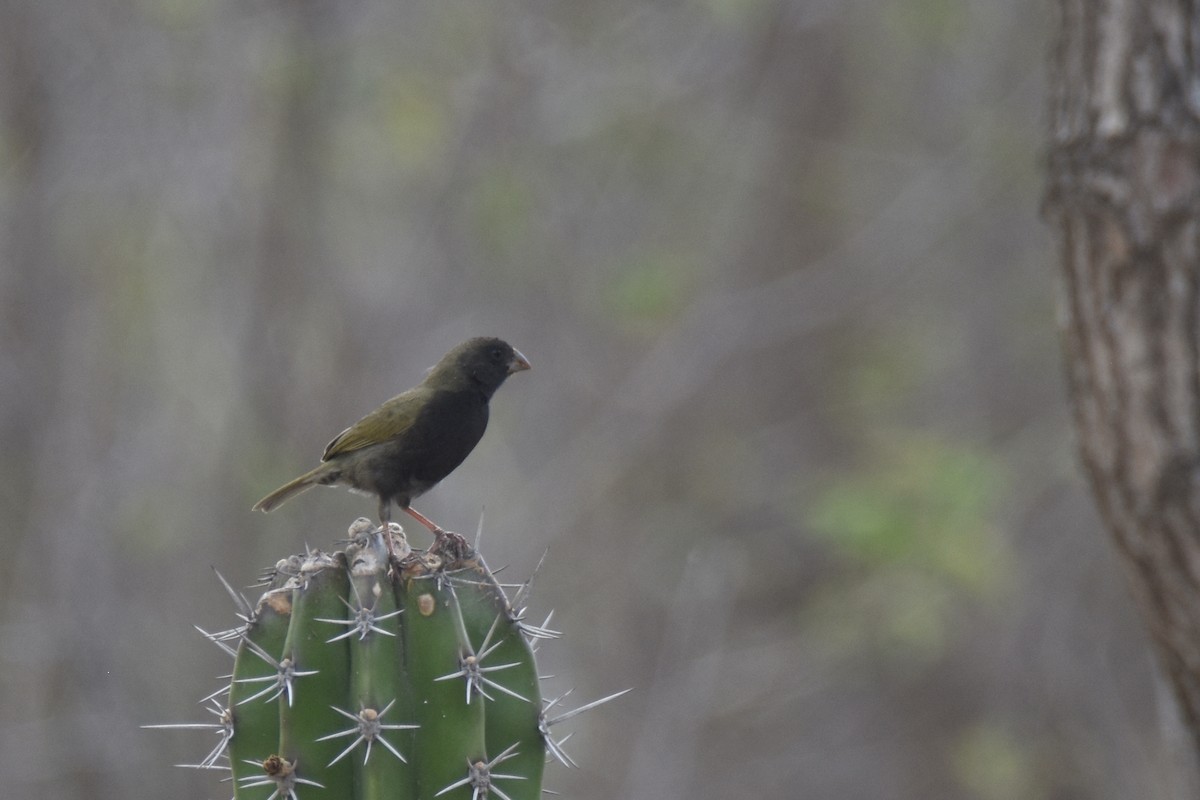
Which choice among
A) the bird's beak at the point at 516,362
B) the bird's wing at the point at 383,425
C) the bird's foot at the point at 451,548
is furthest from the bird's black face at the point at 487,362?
the bird's foot at the point at 451,548

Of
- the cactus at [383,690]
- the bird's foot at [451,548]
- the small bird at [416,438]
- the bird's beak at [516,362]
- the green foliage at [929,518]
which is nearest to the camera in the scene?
the cactus at [383,690]

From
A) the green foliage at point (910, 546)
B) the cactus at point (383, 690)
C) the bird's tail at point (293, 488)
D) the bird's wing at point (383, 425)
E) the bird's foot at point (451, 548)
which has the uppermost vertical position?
→ the bird's wing at point (383, 425)

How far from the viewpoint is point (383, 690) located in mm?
2957

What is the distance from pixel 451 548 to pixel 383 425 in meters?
0.95

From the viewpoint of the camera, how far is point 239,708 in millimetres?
3018

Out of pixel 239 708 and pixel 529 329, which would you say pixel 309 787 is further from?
pixel 529 329

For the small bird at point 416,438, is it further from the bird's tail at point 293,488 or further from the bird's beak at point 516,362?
the bird's beak at point 516,362

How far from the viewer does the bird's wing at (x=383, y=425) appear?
4.10 meters

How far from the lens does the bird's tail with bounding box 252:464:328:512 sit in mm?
4254

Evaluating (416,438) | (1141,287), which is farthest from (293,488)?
(1141,287)

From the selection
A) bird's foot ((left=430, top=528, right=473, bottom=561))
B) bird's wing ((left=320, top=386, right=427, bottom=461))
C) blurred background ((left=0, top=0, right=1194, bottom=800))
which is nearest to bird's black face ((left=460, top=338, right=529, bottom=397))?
bird's wing ((left=320, top=386, right=427, bottom=461))

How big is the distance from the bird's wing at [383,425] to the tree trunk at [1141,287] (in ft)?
7.87

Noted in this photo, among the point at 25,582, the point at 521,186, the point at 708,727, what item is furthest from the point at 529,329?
the point at 25,582

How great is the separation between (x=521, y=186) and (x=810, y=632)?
3888mm
